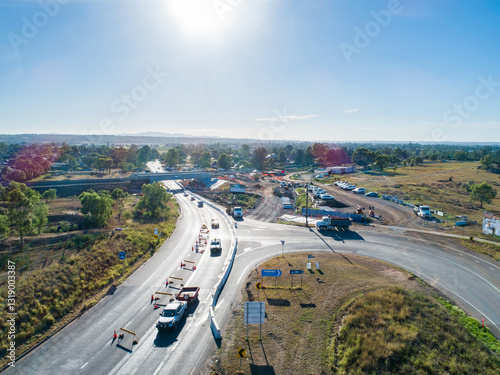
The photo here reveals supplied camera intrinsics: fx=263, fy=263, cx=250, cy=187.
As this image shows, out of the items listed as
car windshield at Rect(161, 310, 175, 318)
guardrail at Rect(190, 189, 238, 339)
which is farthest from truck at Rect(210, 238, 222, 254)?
car windshield at Rect(161, 310, 175, 318)

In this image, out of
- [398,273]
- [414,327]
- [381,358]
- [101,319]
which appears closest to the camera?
[381,358]

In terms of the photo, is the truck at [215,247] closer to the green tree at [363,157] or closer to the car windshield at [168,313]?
the car windshield at [168,313]

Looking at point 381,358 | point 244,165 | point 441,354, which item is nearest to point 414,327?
point 441,354

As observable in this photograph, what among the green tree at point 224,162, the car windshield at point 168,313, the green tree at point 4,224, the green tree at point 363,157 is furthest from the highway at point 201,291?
the green tree at point 363,157

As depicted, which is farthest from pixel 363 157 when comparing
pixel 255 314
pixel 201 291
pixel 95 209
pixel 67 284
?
pixel 67 284

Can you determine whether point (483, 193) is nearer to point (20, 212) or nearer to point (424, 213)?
point (424, 213)

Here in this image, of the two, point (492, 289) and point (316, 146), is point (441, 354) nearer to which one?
point (492, 289)
